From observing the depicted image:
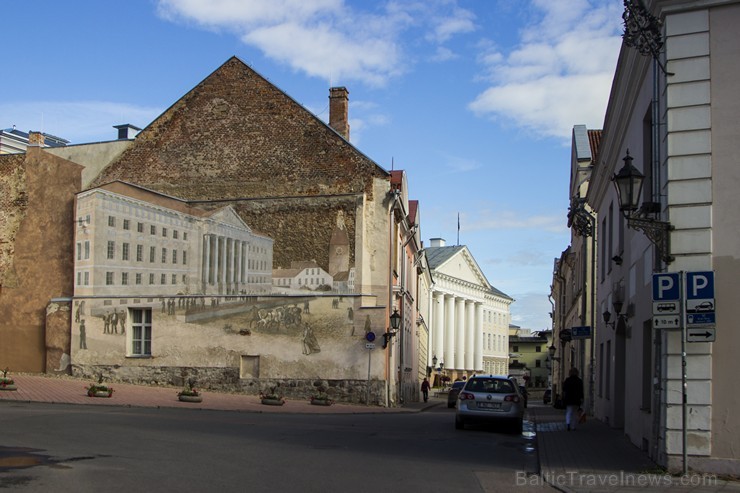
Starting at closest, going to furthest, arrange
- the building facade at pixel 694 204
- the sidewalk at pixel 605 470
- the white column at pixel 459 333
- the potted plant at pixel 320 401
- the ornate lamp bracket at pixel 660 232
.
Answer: the sidewalk at pixel 605 470 < the building facade at pixel 694 204 < the ornate lamp bracket at pixel 660 232 < the potted plant at pixel 320 401 < the white column at pixel 459 333

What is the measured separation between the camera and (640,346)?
15.4 metres

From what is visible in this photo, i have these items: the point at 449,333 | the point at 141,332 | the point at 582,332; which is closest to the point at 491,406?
the point at 582,332

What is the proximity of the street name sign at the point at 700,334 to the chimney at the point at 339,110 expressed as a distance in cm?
2622

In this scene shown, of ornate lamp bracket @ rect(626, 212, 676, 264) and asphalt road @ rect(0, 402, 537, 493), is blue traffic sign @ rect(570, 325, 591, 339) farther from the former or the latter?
ornate lamp bracket @ rect(626, 212, 676, 264)

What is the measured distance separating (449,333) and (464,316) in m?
6.79

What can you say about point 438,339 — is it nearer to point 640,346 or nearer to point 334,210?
point 334,210

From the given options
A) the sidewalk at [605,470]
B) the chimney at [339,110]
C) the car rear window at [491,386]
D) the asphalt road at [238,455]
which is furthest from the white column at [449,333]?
the sidewalk at [605,470]

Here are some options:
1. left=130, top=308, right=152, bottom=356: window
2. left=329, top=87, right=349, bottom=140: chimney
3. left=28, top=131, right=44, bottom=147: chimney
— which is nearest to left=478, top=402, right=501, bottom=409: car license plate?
left=130, top=308, right=152, bottom=356: window

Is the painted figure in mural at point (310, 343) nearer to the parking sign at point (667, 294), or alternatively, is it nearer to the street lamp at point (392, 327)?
the street lamp at point (392, 327)

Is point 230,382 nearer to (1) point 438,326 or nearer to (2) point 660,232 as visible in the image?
(2) point 660,232

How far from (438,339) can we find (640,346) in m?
72.4

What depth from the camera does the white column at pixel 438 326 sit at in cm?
8669

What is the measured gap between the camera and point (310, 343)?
30469 mm

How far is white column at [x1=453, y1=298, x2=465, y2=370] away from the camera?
313 ft
